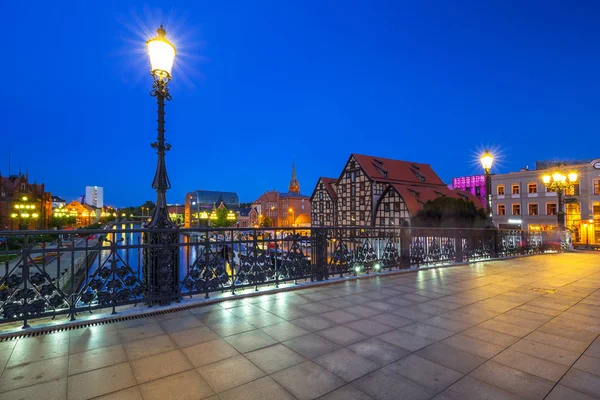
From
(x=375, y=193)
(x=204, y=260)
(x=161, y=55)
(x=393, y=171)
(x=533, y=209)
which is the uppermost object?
(x=393, y=171)

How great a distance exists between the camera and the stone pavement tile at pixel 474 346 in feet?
11.0

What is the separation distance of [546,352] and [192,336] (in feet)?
13.4

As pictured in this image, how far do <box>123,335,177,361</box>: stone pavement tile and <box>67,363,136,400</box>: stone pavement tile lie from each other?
27cm

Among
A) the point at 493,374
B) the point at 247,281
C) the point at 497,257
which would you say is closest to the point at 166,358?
the point at 247,281

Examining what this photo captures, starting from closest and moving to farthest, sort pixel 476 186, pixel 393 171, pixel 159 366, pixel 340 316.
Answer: pixel 159 366, pixel 340 316, pixel 393 171, pixel 476 186

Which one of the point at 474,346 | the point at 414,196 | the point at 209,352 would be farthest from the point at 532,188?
the point at 209,352

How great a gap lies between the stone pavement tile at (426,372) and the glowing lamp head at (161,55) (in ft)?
18.6

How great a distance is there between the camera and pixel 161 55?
532 cm

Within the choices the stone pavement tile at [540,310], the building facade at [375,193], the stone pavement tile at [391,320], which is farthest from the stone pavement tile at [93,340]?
the building facade at [375,193]

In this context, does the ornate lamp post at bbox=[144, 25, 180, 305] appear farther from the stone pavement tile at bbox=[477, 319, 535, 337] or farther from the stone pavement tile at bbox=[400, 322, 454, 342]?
the stone pavement tile at bbox=[477, 319, 535, 337]

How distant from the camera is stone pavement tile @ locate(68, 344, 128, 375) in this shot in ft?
10.0

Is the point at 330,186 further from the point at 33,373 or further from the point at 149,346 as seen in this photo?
the point at 33,373

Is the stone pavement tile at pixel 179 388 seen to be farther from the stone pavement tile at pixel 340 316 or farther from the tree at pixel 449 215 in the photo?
the tree at pixel 449 215

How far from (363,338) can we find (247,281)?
292 cm
